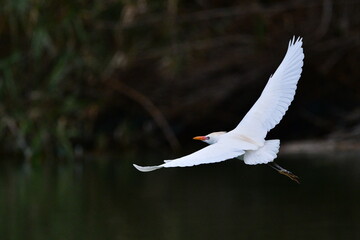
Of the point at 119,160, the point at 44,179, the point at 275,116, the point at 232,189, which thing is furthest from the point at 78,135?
the point at 275,116

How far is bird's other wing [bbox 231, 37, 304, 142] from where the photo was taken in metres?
2.18

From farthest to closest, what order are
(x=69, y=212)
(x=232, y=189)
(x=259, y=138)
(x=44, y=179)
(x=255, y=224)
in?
(x=44, y=179) → (x=232, y=189) → (x=69, y=212) → (x=255, y=224) → (x=259, y=138)

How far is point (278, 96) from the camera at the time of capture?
2.25 meters

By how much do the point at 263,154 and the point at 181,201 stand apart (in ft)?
7.08

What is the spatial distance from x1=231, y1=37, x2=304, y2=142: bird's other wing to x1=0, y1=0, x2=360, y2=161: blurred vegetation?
3227mm

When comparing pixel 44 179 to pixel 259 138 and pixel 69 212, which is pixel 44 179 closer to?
pixel 69 212

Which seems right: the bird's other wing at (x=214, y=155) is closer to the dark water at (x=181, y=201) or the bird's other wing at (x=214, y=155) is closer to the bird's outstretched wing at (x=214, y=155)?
the bird's outstretched wing at (x=214, y=155)

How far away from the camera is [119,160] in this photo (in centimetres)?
546

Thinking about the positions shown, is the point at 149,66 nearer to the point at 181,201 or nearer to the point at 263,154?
the point at 181,201

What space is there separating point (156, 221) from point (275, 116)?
5.11 feet

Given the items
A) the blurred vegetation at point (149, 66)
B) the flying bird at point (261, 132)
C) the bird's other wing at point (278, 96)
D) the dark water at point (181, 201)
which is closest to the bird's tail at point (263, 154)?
the flying bird at point (261, 132)

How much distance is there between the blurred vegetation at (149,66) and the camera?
5.43 m

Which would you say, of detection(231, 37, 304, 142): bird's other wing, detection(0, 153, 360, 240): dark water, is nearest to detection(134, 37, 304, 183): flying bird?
detection(231, 37, 304, 142): bird's other wing

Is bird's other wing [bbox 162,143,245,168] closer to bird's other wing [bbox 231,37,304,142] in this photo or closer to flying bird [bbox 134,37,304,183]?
flying bird [bbox 134,37,304,183]
